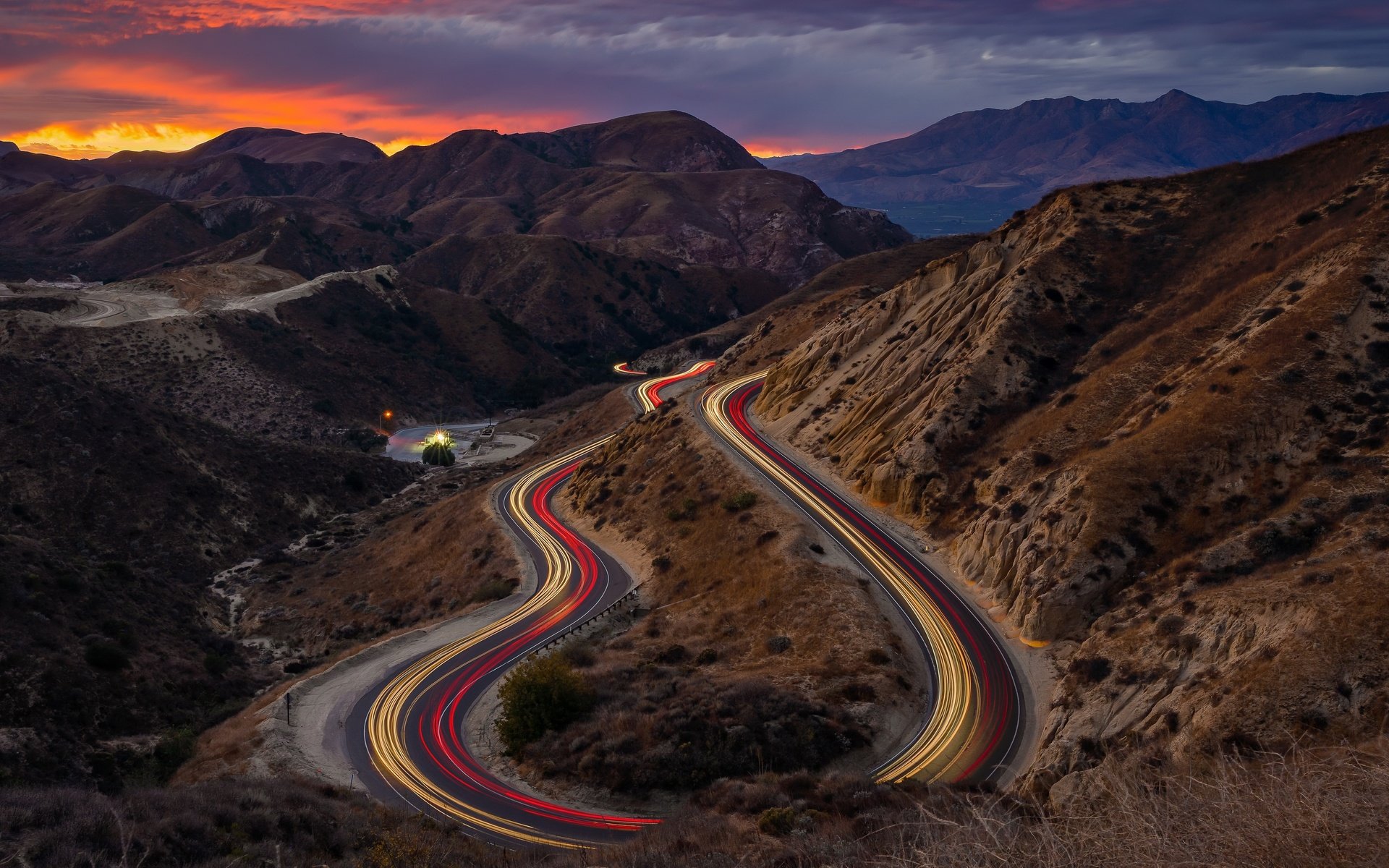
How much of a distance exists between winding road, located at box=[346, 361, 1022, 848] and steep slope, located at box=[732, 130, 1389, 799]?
2899 mm

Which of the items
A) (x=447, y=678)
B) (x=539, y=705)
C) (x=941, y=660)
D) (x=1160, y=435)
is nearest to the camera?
→ (x=539, y=705)

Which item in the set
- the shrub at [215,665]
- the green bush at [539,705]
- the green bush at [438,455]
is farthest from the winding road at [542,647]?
the green bush at [438,455]

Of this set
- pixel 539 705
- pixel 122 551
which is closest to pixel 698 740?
pixel 539 705

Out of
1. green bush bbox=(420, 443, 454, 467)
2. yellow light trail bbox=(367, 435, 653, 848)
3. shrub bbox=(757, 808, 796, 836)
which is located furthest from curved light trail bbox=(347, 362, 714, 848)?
green bush bbox=(420, 443, 454, 467)

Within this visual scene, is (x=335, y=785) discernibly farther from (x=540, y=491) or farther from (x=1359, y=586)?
(x=540, y=491)

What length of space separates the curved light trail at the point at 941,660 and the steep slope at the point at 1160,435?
2360 mm

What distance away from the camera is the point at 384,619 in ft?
196

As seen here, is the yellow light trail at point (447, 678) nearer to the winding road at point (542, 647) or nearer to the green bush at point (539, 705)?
the winding road at point (542, 647)

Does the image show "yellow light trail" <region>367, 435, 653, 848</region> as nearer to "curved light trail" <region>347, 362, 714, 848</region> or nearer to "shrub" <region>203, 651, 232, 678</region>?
"curved light trail" <region>347, 362, 714, 848</region>

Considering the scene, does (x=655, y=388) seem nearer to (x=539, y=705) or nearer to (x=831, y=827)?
(x=539, y=705)

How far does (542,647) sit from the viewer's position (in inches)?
1861

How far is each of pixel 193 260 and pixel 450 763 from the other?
199 m

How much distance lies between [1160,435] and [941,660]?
52.4ft

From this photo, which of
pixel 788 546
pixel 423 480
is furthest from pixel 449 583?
pixel 423 480
